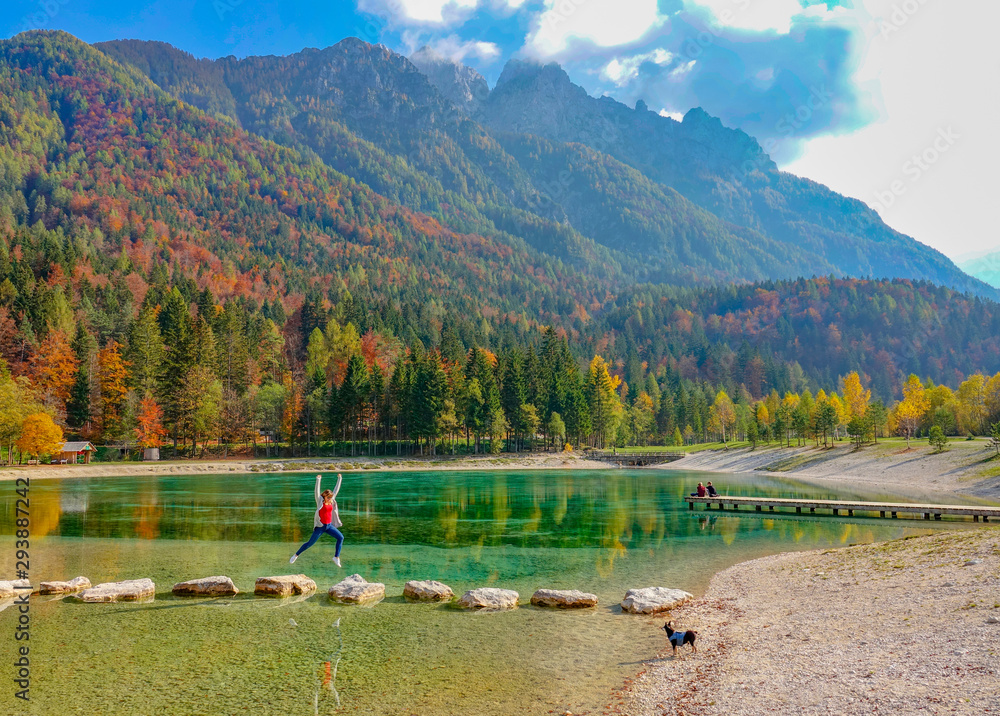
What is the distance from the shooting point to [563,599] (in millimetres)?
19484

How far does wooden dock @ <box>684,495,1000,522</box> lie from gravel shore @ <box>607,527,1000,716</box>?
69.7 ft

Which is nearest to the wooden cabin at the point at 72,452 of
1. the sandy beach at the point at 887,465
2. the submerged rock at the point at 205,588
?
the submerged rock at the point at 205,588

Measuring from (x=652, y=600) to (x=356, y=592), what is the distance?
926cm

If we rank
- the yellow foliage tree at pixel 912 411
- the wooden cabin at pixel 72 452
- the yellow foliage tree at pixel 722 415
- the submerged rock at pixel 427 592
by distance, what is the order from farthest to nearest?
the yellow foliage tree at pixel 722 415, the yellow foliage tree at pixel 912 411, the wooden cabin at pixel 72 452, the submerged rock at pixel 427 592

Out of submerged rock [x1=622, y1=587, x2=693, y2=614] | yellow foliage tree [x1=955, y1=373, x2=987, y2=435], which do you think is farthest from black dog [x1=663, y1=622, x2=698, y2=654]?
yellow foliage tree [x1=955, y1=373, x2=987, y2=435]

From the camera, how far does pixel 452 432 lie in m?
111

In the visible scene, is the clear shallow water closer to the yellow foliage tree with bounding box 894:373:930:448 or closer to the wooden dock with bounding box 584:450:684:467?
the wooden dock with bounding box 584:450:684:467

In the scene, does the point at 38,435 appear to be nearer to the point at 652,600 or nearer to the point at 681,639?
the point at 652,600

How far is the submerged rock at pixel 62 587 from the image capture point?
67.3 feet

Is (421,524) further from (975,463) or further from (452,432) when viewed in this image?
(452,432)

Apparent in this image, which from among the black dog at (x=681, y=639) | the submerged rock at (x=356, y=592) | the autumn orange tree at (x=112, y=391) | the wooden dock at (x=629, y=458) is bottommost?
the wooden dock at (x=629, y=458)

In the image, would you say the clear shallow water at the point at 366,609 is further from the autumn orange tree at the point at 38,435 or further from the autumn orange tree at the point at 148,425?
the autumn orange tree at the point at 148,425

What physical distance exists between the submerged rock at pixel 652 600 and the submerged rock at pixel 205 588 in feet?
42.4

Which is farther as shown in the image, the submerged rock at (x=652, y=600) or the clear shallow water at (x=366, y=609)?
the submerged rock at (x=652, y=600)
